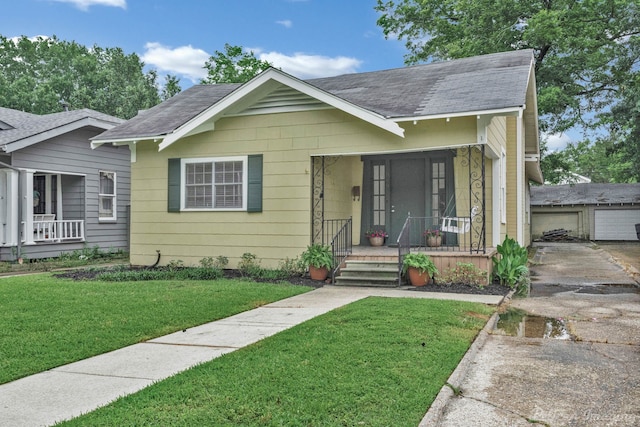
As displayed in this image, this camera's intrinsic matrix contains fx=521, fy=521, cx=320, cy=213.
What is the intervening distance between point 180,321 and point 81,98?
34.5 m

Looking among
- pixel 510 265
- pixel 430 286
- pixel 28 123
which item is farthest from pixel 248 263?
pixel 28 123

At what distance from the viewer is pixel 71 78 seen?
39250 mm

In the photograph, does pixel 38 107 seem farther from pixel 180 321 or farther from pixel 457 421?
pixel 457 421

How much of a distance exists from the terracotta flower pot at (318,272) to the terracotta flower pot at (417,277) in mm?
1599

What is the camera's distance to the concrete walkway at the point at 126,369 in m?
3.33

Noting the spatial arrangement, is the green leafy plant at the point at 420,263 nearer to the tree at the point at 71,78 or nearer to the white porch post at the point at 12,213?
the white porch post at the point at 12,213

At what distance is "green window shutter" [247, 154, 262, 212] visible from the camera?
35.4ft

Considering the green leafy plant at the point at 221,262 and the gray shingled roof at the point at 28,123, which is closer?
the green leafy plant at the point at 221,262

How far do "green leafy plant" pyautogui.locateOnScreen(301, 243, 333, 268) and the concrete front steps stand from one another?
1.05ft

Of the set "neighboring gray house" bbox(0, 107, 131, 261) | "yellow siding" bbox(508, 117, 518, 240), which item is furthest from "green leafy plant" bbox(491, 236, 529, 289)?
"neighboring gray house" bbox(0, 107, 131, 261)

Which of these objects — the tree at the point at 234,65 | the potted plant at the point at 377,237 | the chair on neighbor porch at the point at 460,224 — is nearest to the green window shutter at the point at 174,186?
the potted plant at the point at 377,237

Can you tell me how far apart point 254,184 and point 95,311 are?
15.9ft

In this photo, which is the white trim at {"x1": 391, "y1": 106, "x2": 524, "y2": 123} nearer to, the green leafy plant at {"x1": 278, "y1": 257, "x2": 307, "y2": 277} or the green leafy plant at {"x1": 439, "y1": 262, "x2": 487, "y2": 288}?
the green leafy plant at {"x1": 439, "y1": 262, "x2": 487, "y2": 288}

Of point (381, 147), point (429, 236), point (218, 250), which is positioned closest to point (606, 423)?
point (381, 147)
